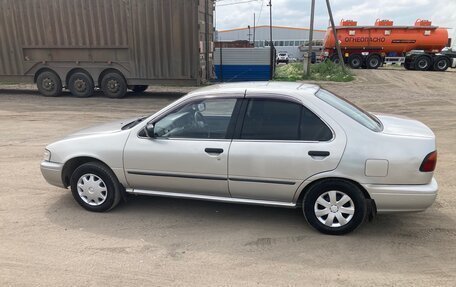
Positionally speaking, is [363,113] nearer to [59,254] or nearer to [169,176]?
[169,176]

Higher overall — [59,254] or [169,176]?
[169,176]

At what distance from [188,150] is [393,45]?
91.6ft

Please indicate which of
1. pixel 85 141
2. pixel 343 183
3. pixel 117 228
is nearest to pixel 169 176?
pixel 117 228

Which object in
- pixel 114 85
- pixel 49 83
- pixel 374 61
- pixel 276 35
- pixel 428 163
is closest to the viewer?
pixel 428 163

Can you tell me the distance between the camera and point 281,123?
12.6 ft

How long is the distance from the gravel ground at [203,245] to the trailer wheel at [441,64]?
2471 cm

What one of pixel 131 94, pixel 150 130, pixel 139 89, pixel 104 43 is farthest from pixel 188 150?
pixel 139 89

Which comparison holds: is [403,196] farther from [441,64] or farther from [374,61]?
[374,61]

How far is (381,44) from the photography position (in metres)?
28.1

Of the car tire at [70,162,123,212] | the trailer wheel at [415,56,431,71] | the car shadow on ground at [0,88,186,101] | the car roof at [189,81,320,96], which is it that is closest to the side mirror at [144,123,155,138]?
the car roof at [189,81,320,96]

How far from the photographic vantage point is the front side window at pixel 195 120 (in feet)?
13.3

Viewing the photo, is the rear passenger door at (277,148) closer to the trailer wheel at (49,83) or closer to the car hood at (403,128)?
the car hood at (403,128)

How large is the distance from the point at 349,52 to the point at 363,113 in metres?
26.3

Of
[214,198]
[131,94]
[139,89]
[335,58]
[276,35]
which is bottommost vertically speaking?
[131,94]
